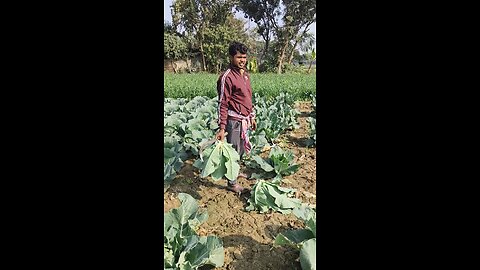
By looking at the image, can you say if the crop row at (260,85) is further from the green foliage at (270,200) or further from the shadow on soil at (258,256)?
the shadow on soil at (258,256)

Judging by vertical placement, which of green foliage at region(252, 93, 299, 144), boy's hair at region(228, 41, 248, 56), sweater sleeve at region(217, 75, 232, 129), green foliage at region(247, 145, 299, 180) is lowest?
green foliage at region(247, 145, 299, 180)

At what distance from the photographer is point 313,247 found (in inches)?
72.8

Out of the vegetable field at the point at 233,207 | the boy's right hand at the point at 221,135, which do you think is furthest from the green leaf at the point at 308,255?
the boy's right hand at the point at 221,135

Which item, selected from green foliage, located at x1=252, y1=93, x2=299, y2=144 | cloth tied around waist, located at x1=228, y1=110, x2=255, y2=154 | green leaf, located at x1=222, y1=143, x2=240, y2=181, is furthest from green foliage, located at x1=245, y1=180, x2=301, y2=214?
green foliage, located at x1=252, y1=93, x2=299, y2=144

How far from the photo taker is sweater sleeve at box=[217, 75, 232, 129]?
279 centimetres

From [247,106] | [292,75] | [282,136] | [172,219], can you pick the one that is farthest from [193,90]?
[172,219]

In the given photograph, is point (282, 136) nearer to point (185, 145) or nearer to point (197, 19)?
point (185, 145)

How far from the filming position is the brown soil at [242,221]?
7.02ft

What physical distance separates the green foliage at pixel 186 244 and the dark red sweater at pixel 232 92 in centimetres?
90

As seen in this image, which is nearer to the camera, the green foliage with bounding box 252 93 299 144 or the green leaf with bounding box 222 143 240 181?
the green leaf with bounding box 222 143 240 181

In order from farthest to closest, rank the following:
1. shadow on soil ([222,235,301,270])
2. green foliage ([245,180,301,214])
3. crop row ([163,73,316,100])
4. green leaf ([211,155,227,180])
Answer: crop row ([163,73,316,100]), green leaf ([211,155,227,180]), green foliage ([245,180,301,214]), shadow on soil ([222,235,301,270])

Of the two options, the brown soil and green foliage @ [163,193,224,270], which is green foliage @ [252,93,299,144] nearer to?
the brown soil

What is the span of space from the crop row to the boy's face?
5.86 metres

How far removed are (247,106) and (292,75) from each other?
855cm
